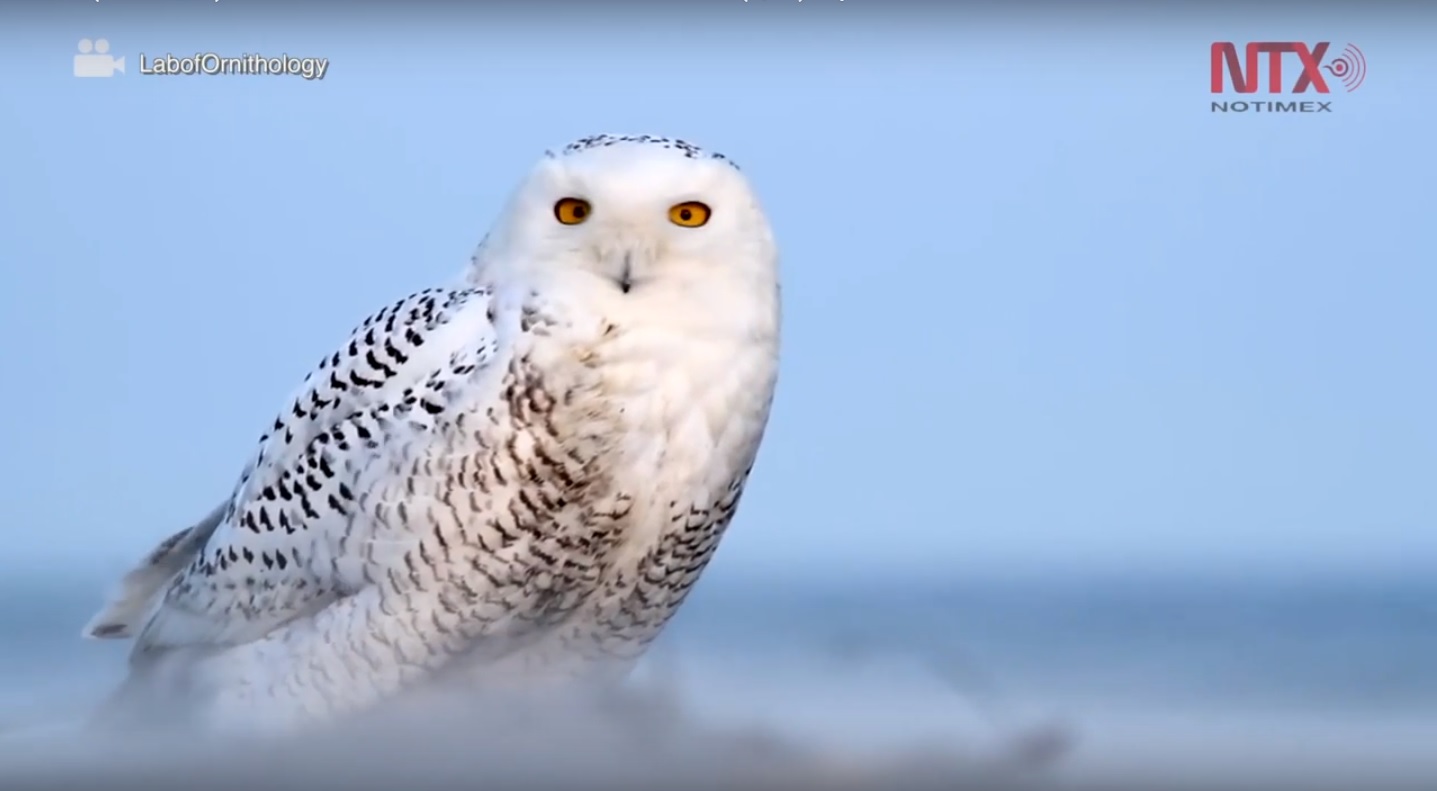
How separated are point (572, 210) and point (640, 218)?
0.37ft

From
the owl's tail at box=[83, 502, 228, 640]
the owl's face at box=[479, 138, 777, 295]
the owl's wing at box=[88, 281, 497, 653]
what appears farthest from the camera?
the owl's tail at box=[83, 502, 228, 640]

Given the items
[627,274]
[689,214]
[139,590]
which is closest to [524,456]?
[627,274]

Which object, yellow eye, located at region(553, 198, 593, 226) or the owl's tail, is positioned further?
the owl's tail

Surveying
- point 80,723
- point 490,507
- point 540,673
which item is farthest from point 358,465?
point 80,723

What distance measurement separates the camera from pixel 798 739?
92.0 inches

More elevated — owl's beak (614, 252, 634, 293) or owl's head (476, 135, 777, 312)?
owl's head (476, 135, 777, 312)

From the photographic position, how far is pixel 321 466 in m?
2.62

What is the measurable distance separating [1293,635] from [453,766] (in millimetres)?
A: 1838

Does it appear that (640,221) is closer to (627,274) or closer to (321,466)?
(627,274)

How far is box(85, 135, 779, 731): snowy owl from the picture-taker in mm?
2445

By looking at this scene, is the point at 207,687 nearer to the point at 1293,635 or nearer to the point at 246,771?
the point at 246,771

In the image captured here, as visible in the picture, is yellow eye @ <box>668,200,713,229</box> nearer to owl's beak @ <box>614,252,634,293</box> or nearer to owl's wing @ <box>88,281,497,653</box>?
owl's beak @ <box>614,252,634,293</box>

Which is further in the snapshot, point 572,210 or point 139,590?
point 139,590

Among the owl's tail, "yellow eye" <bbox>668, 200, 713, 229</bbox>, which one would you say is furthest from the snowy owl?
the owl's tail
